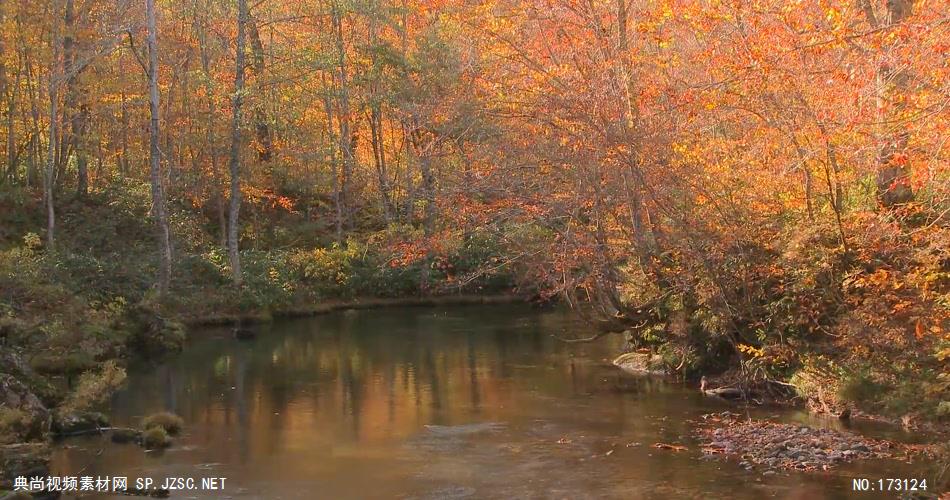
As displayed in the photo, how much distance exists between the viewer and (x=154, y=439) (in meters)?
13.1

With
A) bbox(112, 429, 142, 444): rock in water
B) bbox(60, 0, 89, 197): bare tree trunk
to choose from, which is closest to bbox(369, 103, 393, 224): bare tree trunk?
bbox(60, 0, 89, 197): bare tree trunk

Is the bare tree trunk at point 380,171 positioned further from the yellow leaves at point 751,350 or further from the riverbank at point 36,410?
the yellow leaves at point 751,350

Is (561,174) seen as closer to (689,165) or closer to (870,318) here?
(689,165)

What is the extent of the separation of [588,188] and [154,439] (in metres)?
8.77

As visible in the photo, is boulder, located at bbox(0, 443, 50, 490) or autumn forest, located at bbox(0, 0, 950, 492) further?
autumn forest, located at bbox(0, 0, 950, 492)

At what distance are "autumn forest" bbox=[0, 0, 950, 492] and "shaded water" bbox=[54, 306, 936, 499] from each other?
4.34ft

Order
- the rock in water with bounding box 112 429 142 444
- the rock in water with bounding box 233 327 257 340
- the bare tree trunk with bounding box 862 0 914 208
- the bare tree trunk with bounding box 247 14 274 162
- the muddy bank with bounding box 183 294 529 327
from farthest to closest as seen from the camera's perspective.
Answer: the bare tree trunk with bounding box 247 14 274 162 → the muddy bank with bounding box 183 294 529 327 → the rock in water with bounding box 233 327 257 340 → the rock in water with bounding box 112 429 142 444 → the bare tree trunk with bounding box 862 0 914 208

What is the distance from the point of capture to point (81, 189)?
2920 cm

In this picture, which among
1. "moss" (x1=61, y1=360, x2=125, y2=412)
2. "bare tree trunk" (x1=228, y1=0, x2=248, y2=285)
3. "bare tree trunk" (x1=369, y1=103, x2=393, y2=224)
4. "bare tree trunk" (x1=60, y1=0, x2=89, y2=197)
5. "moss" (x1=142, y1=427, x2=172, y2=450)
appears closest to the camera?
"moss" (x1=142, y1=427, x2=172, y2=450)

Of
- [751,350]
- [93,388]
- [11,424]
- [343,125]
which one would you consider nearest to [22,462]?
[11,424]

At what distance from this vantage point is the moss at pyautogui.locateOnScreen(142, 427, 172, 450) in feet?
42.9

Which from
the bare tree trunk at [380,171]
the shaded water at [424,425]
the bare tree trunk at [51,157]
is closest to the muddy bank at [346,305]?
the shaded water at [424,425]

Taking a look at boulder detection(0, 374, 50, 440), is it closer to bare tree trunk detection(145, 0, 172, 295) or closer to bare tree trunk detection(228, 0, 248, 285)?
bare tree trunk detection(145, 0, 172, 295)

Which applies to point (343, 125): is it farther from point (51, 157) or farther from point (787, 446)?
point (787, 446)
